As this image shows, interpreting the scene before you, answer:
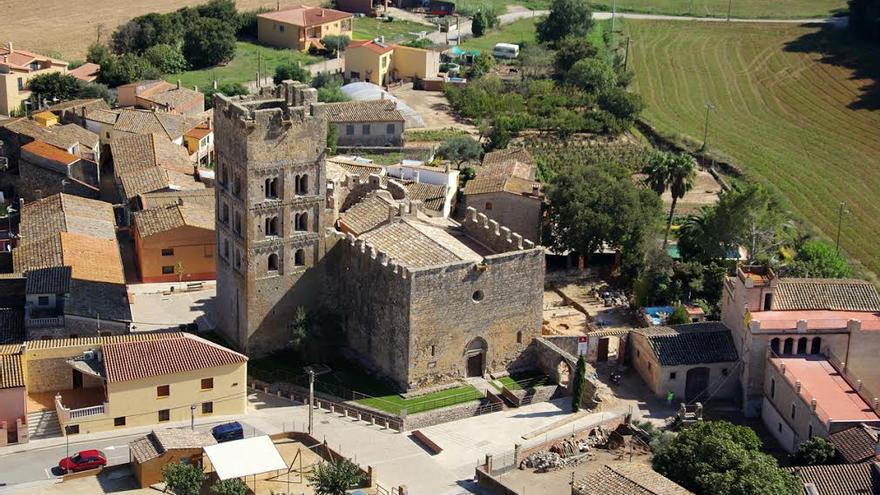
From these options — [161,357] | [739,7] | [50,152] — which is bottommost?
[161,357]

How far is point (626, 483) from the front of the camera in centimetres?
5825

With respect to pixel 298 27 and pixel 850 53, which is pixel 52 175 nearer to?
pixel 298 27

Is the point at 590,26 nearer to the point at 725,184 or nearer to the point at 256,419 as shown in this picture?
the point at 725,184

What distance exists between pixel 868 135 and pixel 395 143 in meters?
49.0

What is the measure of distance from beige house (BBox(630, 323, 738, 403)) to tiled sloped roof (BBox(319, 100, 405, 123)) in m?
47.2

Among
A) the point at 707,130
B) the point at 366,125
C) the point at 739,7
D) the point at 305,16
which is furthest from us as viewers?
the point at 739,7

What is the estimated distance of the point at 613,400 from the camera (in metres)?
72.1

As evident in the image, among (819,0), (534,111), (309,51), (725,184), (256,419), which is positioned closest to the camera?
(256,419)

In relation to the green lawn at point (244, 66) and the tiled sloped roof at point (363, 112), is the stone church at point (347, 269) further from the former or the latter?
the green lawn at point (244, 66)

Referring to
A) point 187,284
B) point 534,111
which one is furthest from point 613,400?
point 534,111

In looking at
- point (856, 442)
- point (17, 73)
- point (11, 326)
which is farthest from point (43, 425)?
point (17, 73)

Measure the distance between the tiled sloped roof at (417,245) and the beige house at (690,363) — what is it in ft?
38.0

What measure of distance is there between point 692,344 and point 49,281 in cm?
3623

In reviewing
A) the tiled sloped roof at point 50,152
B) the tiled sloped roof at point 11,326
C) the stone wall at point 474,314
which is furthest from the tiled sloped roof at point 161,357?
the tiled sloped roof at point 50,152
